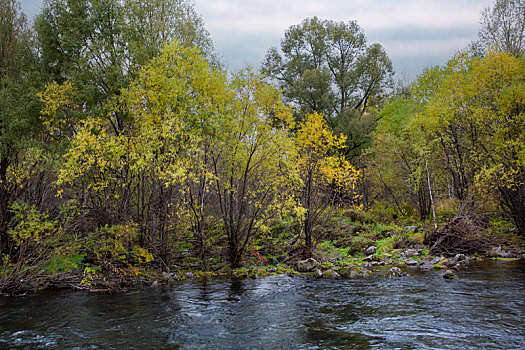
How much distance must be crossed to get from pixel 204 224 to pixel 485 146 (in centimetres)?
1408

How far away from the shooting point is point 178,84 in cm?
1204

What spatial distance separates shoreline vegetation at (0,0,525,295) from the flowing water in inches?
58.7

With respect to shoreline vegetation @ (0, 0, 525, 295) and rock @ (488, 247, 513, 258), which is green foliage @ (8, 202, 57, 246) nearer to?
shoreline vegetation @ (0, 0, 525, 295)

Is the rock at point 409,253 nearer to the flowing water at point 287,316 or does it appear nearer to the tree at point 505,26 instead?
the flowing water at point 287,316

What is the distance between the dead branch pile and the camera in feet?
49.4

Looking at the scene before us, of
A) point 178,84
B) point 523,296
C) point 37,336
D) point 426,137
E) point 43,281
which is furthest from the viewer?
point 426,137

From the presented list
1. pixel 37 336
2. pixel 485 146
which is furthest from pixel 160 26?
pixel 485 146

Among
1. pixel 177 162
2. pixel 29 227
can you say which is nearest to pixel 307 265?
pixel 177 162

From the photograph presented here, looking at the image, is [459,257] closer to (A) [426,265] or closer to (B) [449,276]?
(A) [426,265]

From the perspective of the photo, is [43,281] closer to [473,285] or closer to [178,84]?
[178,84]

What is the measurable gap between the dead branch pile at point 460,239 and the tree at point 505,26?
56.5 ft

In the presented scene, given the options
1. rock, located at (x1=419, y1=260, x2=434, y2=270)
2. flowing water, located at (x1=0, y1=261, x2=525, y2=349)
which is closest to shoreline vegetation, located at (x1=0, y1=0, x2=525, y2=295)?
rock, located at (x1=419, y1=260, x2=434, y2=270)

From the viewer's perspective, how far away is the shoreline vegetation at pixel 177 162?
11.4 metres

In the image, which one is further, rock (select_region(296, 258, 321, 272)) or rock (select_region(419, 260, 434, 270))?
rock (select_region(296, 258, 321, 272))
